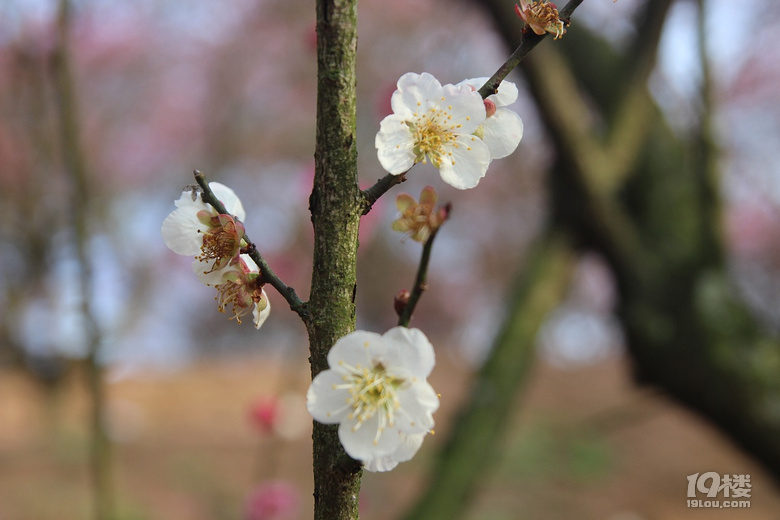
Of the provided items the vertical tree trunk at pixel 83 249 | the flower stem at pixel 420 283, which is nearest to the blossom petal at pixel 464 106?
the flower stem at pixel 420 283

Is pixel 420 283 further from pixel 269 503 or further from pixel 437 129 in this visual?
pixel 269 503

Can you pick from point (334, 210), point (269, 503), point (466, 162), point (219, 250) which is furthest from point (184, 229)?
point (269, 503)

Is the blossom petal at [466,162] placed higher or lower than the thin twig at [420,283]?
higher

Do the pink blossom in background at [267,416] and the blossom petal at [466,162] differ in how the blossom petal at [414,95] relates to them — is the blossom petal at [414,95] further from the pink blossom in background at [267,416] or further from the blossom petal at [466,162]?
the pink blossom in background at [267,416]

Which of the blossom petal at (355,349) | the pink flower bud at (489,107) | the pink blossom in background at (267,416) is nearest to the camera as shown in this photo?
the blossom petal at (355,349)

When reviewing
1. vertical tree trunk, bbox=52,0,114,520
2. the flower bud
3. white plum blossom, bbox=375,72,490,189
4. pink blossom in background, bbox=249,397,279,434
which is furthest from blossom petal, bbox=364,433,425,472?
pink blossom in background, bbox=249,397,279,434

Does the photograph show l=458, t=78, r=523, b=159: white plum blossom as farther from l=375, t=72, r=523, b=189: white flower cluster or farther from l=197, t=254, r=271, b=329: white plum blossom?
l=197, t=254, r=271, b=329: white plum blossom
